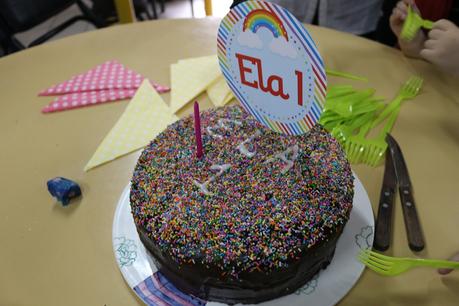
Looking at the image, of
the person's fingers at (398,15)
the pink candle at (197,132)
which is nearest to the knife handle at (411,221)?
the pink candle at (197,132)

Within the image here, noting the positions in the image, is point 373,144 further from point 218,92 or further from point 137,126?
point 137,126

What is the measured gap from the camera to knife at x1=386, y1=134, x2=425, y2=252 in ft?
2.76

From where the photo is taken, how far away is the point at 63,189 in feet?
3.13

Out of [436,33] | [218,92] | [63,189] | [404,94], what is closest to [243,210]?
[63,189]

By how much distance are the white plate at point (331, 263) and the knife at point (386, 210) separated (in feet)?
0.06

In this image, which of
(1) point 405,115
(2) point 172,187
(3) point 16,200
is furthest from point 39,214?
(1) point 405,115

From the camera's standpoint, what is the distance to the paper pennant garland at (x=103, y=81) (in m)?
1.32

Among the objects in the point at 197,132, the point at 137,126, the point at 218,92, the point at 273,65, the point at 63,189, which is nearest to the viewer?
the point at 273,65

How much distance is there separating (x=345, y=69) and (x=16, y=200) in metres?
1.02

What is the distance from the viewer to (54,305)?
775mm

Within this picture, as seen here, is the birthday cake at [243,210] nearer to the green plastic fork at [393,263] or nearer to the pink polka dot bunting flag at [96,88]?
the green plastic fork at [393,263]

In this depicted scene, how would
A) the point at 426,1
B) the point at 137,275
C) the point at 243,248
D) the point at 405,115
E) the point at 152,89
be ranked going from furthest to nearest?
the point at 426,1 → the point at 152,89 → the point at 405,115 → the point at 137,275 → the point at 243,248

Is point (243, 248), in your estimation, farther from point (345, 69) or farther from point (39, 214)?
point (345, 69)

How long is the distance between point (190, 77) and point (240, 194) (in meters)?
0.65
